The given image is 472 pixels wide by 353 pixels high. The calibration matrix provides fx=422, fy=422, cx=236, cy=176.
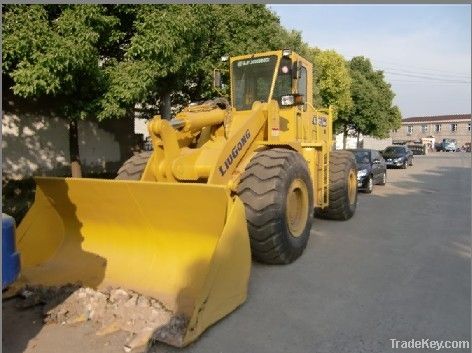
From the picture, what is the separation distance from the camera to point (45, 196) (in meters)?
5.08

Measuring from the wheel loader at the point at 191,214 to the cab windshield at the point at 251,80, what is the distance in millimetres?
32

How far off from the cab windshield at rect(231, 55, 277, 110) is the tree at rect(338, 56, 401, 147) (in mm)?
24917

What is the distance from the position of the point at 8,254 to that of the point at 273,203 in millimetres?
2881

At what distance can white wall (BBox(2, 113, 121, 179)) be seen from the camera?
12648 millimetres

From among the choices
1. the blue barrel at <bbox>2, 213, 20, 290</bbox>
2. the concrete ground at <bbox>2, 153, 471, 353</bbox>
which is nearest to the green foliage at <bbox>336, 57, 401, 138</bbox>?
the concrete ground at <bbox>2, 153, 471, 353</bbox>

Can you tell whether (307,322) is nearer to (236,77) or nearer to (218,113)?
(218,113)

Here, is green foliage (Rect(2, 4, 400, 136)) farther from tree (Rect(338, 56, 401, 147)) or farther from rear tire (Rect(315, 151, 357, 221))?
tree (Rect(338, 56, 401, 147))

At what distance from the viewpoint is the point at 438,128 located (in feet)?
261

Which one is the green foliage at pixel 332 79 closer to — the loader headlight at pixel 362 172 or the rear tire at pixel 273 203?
the loader headlight at pixel 362 172

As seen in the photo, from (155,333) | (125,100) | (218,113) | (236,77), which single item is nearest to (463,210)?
(236,77)

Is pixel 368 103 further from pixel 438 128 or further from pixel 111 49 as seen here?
pixel 438 128

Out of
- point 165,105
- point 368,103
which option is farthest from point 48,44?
point 368,103

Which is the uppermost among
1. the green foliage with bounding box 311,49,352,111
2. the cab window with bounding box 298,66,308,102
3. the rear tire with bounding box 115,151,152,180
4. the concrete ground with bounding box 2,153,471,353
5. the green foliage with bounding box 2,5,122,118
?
the green foliage with bounding box 311,49,352,111

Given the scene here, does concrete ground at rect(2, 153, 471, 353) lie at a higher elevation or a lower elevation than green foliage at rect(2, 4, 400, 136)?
lower
